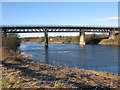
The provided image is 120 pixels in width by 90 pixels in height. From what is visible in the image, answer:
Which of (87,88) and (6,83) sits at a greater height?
(6,83)

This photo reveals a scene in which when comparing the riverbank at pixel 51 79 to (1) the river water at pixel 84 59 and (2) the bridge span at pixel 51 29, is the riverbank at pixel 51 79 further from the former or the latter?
(2) the bridge span at pixel 51 29

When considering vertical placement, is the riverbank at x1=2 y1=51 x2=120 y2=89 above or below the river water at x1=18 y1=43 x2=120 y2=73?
above

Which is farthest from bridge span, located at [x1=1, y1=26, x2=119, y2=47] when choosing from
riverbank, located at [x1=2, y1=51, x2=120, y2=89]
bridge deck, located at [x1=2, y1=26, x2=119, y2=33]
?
riverbank, located at [x1=2, y1=51, x2=120, y2=89]

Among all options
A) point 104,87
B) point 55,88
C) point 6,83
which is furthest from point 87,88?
point 6,83

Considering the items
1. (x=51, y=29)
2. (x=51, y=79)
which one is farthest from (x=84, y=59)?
(x=51, y=29)

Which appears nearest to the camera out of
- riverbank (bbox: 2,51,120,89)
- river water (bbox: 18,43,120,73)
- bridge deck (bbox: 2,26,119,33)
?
riverbank (bbox: 2,51,120,89)

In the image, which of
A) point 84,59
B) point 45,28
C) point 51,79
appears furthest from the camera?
point 45,28

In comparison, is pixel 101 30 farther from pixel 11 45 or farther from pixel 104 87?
pixel 104 87

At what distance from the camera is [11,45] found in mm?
41031

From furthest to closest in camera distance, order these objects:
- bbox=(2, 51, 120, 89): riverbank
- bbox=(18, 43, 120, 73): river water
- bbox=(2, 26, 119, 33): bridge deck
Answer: bbox=(2, 26, 119, 33): bridge deck
bbox=(18, 43, 120, 73): river water
bbox=(2, 51, 120, 89): riverbank

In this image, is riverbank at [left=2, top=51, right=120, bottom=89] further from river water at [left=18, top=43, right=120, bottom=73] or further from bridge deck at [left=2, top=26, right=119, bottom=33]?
bridge deck at [left=2, top=26, right=119, bottom=33]

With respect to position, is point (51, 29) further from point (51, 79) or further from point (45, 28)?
point (51, 79)

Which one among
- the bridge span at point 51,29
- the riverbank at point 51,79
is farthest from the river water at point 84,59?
the bridge span at point 51,29

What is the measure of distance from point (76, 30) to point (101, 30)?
54.2ft
